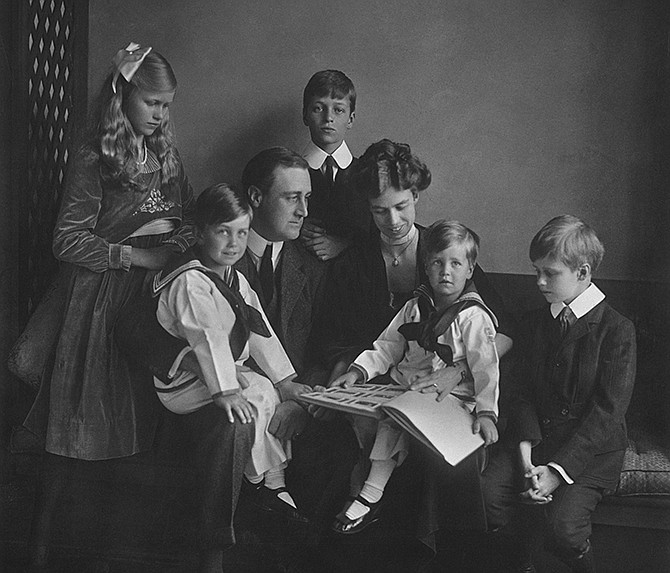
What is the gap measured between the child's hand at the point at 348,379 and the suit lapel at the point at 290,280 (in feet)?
0.83

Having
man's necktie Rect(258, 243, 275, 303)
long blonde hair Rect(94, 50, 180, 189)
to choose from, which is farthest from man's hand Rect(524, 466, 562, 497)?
long blonde hair Rect(94, 50, 180, 189)

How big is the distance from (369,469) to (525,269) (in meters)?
0.71

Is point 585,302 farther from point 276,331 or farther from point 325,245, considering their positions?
point 276,331

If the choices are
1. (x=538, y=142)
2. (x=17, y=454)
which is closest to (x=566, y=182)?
(x=538, y=142)

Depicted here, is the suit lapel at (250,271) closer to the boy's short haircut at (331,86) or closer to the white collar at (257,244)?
the white collar at (257,244)

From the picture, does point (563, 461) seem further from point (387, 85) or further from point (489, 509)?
point (387, 85)

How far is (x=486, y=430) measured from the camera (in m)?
2.16

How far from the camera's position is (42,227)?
2551 millimetres

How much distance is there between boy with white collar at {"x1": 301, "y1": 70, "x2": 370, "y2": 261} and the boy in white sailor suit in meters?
0.24

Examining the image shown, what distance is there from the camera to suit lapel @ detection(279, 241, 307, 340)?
2451mm

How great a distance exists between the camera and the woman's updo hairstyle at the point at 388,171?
236 centimetres

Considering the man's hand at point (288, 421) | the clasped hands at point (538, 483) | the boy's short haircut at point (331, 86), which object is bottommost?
the clasped hands at point (538, 483)

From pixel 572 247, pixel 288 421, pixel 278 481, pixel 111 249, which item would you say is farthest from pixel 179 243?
pixel 572 247

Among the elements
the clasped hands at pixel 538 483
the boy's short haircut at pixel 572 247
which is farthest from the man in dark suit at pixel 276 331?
the boy's short haircut at pixel 572 247
